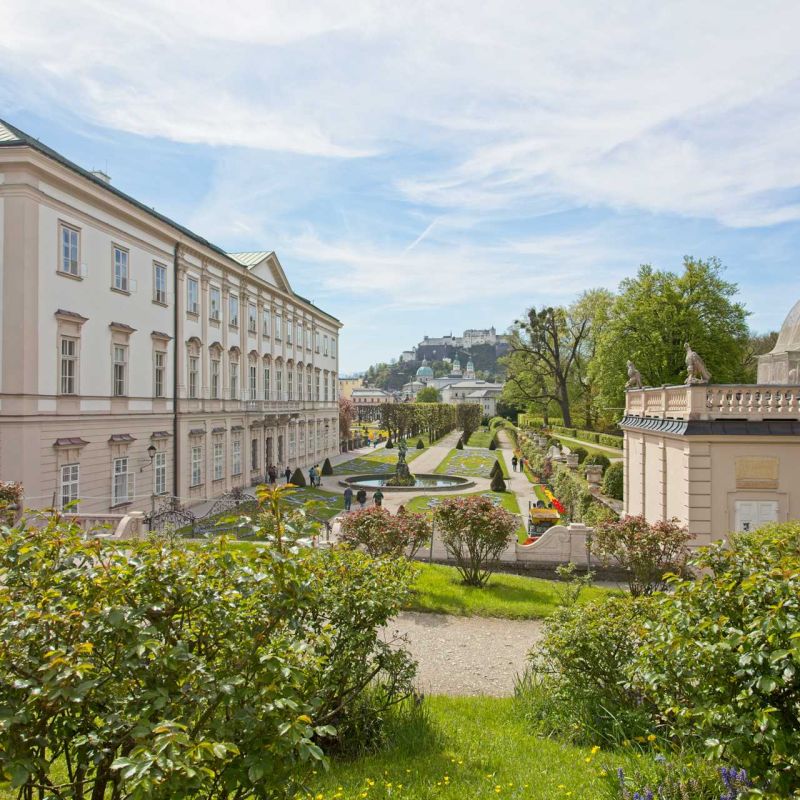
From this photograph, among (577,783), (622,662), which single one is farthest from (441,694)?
(577,783)

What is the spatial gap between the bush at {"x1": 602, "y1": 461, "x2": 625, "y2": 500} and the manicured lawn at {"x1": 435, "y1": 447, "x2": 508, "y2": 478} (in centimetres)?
1388

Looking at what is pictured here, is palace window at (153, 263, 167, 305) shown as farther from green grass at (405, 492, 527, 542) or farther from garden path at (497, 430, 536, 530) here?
garden path at (497, 430, 536, 530)

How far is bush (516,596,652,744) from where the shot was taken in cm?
611

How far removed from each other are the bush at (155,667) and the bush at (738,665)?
7.85ft

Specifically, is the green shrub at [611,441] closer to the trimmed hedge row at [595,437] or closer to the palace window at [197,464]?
the trimmed hedge row at [595,437]

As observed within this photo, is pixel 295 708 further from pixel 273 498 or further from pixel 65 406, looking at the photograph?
pixel 65 406

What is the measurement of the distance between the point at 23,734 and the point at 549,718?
18.2 feet

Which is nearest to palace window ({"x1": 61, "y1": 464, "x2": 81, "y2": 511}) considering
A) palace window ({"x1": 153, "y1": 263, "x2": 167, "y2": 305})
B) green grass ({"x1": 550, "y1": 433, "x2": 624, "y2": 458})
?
palace window ({"x1": 153, "y1": 263, "x2": 167, "y2": 305})

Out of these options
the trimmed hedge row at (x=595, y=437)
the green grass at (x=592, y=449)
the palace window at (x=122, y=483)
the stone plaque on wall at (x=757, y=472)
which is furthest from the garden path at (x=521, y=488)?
the palace window at (x=122, y=483)

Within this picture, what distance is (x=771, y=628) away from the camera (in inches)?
133

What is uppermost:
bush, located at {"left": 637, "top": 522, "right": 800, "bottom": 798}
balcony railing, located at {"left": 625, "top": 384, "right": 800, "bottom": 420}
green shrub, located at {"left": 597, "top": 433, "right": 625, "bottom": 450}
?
balcony railing, located at {"left": 625, "top": 384, "right": 800, "bottom": 420}

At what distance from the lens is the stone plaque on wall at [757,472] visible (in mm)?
13969

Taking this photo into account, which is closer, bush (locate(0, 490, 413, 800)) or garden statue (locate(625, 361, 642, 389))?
bush (locate(0, 490, 413, 800))

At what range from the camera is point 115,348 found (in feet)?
68.8
